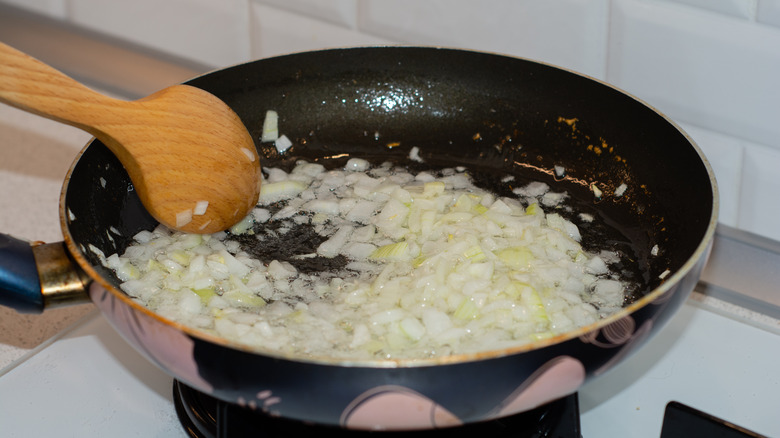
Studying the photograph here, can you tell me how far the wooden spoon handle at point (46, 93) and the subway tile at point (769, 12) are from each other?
71cm

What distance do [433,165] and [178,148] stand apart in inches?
14.3

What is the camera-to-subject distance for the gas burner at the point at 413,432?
759mm

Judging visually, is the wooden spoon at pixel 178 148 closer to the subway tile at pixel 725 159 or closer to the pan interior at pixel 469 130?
the pan interior at pixel 469 130

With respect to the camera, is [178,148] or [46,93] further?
[178,148]

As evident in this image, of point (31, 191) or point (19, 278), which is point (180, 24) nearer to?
point (31, 191)

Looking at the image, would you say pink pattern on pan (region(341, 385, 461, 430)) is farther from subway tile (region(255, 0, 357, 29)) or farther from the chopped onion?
subway tile (region(255, 0, 357, 29))

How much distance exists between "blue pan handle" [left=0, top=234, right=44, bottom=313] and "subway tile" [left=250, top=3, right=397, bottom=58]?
666 mm

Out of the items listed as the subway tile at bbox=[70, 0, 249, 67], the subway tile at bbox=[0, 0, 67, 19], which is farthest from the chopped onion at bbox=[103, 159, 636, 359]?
the subway tile at bbox=[0, 0, 67, 19]

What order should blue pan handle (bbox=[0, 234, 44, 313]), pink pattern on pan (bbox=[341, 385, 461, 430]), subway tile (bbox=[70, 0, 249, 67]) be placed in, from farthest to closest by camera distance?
1. subway tile (bbox=[70, 0, 249, 67])
2. blue pan handle (bbox=[0, 234, 44, 313])
3. pink pattern on pan (bbox=[341, 385, 461, 430])

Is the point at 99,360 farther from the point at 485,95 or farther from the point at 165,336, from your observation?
the point at 485,95

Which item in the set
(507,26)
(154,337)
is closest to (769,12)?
(507,26)

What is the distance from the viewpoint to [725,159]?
1.03 m

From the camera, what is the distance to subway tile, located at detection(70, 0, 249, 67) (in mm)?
1399

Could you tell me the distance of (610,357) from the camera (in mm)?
649
